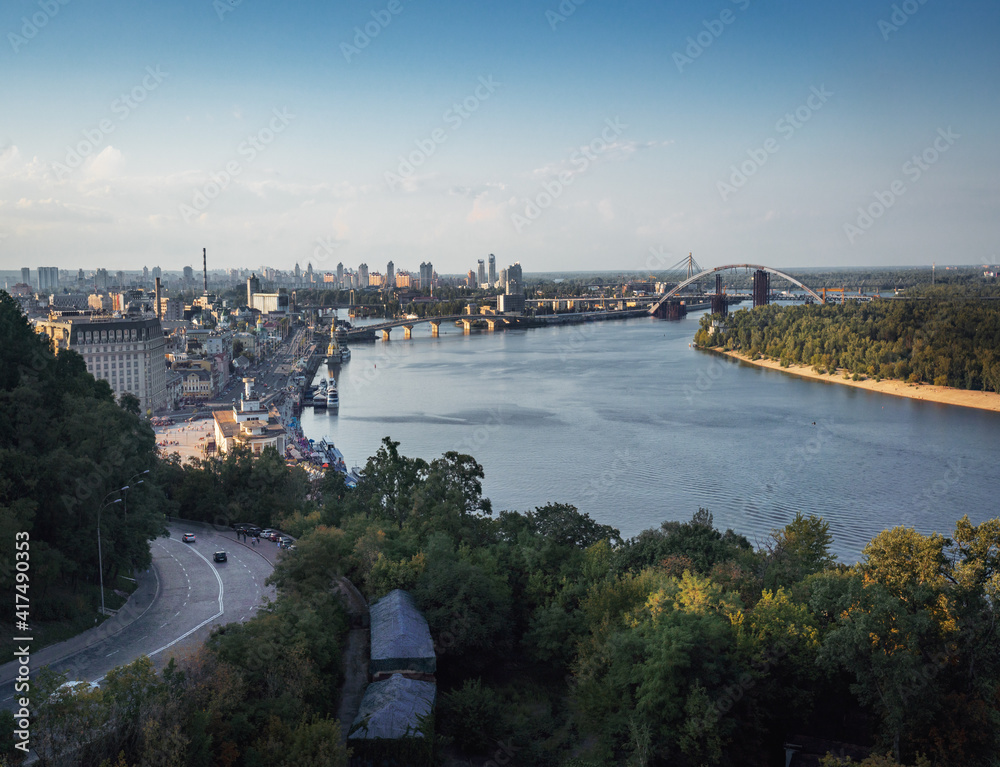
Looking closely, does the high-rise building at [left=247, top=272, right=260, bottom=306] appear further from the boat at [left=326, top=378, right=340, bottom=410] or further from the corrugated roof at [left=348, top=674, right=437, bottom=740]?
the corrugated roof at [left=348, top=674, right=437, bottom=740]

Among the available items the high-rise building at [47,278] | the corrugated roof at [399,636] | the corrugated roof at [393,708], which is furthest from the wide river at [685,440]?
the high-rise building at [47,278]

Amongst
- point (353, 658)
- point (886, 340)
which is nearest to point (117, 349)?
point (353, 658)

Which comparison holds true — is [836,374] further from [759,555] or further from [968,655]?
[968,655]

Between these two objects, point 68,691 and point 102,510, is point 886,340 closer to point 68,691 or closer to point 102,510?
point 102,510

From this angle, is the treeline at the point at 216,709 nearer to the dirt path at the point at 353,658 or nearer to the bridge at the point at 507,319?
the dirt path at the point at 353,658

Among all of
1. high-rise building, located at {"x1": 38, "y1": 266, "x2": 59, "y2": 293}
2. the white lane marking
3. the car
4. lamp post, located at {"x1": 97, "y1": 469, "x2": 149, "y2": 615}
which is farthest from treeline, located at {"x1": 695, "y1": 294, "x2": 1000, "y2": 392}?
high-rise building, located at {"x1": 38, "y1": 266, "x2": 59, "y2": 293}
